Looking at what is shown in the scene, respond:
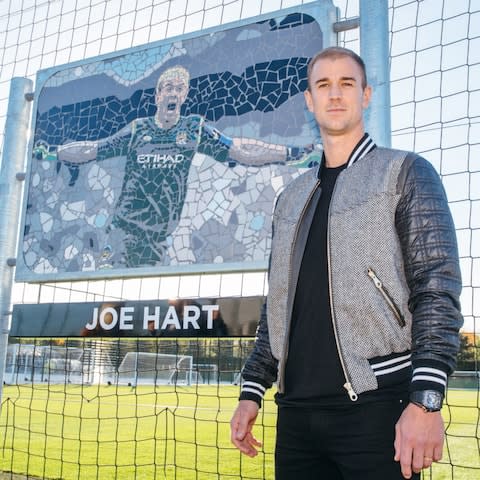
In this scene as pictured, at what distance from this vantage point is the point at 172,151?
10.6 feet

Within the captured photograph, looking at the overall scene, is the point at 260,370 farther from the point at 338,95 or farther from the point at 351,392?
the point at 338,95

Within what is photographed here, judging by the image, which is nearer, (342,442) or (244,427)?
(342,442)

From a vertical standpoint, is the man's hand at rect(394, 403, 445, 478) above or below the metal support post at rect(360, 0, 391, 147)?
below

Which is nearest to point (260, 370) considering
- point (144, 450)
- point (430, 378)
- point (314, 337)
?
point (314, 337)

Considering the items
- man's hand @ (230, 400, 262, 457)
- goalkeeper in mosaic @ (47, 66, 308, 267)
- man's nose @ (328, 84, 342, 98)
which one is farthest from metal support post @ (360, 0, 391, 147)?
man's hand @ (230, 400, 262, 457)

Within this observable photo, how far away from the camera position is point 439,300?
1209mm

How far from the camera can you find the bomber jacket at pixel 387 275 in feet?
3.94

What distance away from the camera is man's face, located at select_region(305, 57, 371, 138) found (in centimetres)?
151

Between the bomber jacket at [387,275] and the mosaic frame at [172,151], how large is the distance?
1.42m

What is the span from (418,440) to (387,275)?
14.5 inches

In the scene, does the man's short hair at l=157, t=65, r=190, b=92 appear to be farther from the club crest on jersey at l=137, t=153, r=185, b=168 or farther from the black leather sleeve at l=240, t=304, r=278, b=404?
the black leather sleeve at l=240, t=304, r=278, b=404

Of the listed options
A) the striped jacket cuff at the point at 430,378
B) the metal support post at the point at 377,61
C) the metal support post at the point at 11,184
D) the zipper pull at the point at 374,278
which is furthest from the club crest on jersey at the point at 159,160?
the striped jacket cuff at the point at 430,378

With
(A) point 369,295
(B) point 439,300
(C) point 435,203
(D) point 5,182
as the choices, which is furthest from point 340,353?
(D) point 5,182

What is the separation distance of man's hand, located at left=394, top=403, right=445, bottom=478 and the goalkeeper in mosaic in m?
2.00
